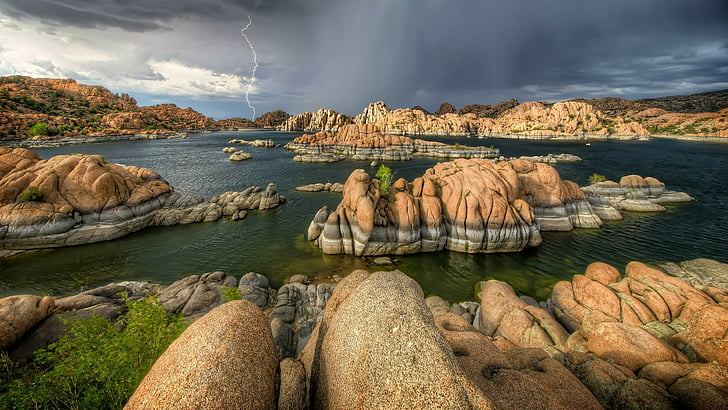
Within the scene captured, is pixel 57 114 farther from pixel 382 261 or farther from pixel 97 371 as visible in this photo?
pixel 97 371

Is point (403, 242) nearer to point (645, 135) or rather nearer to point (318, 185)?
point (318, 185)

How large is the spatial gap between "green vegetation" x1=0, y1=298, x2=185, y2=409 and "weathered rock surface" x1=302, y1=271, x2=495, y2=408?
14.8 ft

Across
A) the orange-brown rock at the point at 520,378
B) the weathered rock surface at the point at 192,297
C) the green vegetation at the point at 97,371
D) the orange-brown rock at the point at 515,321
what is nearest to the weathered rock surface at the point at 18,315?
the weathered rock surface at the point at 192,297

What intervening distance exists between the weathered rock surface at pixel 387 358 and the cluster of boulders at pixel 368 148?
8324 centimetres

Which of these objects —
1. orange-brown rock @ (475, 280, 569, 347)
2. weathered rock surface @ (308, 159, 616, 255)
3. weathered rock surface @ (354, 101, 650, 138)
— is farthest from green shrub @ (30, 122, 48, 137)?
orange-brown rock @ (475, 280, 569, 347)

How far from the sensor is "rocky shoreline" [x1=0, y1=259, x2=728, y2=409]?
14.5 feet

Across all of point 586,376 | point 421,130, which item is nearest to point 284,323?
point 586,376

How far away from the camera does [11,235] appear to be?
2619cm

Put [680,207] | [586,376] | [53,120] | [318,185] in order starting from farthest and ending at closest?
[53,120]
[318,185]
[680,207]
[586,376]

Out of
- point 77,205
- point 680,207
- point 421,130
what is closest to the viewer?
point 77,205

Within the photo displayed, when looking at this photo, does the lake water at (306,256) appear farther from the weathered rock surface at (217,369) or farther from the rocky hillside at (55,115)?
the rocky hillside at (55,115)

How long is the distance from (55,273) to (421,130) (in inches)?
7697

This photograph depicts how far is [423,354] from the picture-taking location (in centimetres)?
475

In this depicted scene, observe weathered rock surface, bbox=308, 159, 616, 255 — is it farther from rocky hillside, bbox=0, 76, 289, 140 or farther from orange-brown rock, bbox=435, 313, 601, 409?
rocky hillside, bbox=0, 76, 289, 140
